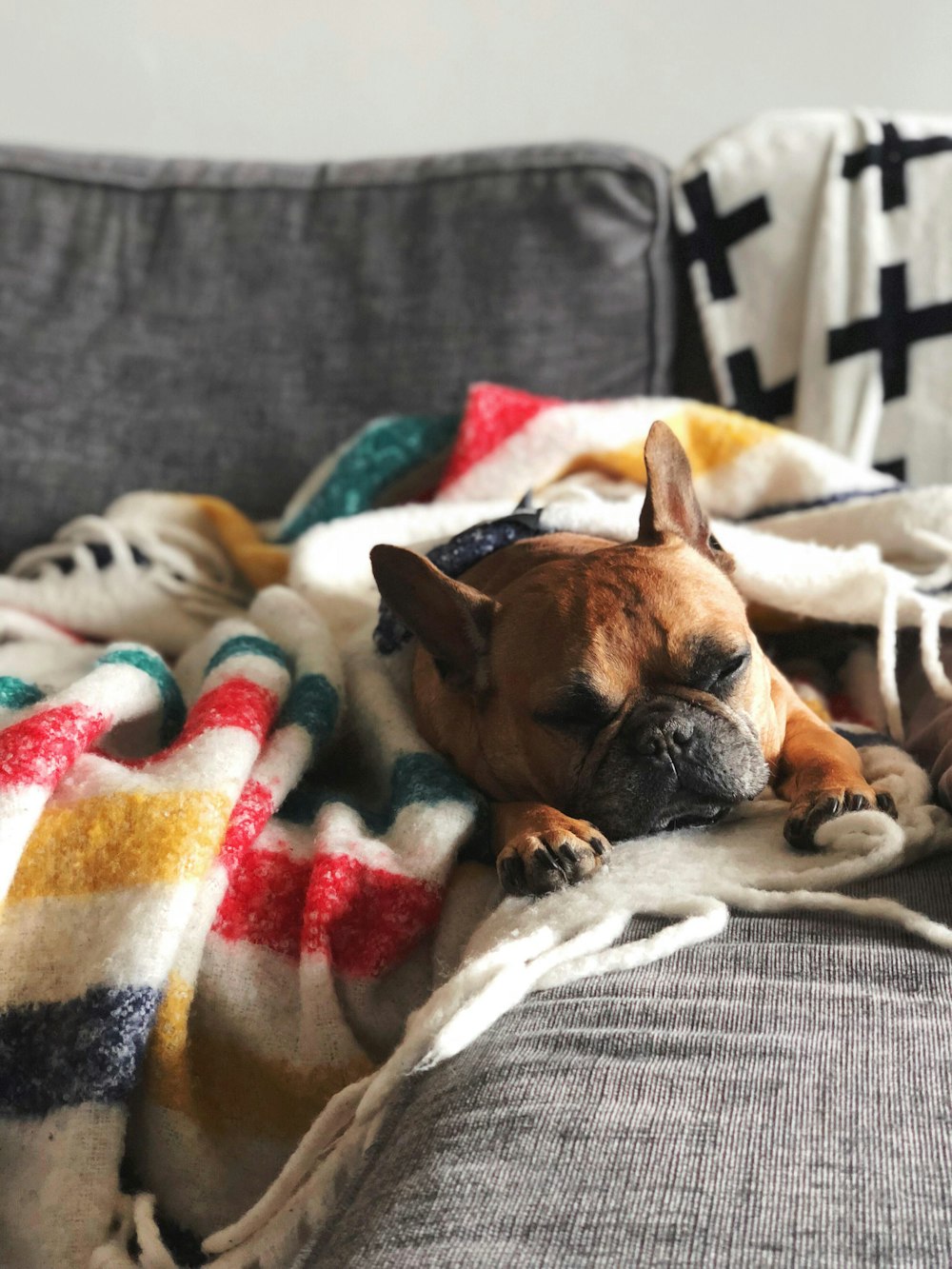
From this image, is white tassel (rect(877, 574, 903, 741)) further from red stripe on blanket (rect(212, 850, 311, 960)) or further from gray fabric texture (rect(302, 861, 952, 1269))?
red stripe on blanket (rect(212, 850, 311, 960))

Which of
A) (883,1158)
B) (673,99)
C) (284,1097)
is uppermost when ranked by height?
(673,99)

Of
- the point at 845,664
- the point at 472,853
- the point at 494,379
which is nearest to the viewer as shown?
the point at 472,853

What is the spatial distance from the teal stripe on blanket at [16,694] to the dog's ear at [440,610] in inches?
14.2

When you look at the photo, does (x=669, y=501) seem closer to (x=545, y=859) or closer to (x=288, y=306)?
(x=545, y=859)

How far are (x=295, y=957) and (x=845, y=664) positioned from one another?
0.88 m

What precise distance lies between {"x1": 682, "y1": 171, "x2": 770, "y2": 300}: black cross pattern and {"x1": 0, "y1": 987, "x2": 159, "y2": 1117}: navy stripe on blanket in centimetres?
148

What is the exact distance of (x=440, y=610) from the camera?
121cm

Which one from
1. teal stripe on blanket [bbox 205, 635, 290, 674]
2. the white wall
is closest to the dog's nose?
teal stripe on blanket [bbox 205, 635, 290, 674]

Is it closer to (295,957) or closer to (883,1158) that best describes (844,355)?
(295,957)

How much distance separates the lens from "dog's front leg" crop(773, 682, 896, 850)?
3.31 feet

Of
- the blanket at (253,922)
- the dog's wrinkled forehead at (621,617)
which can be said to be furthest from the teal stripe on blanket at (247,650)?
the dog's wrinkled forehead at (621,617)

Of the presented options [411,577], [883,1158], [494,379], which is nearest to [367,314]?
[494,379]

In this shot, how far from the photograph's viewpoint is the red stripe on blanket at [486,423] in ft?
5.61

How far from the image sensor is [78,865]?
956 millimetres
